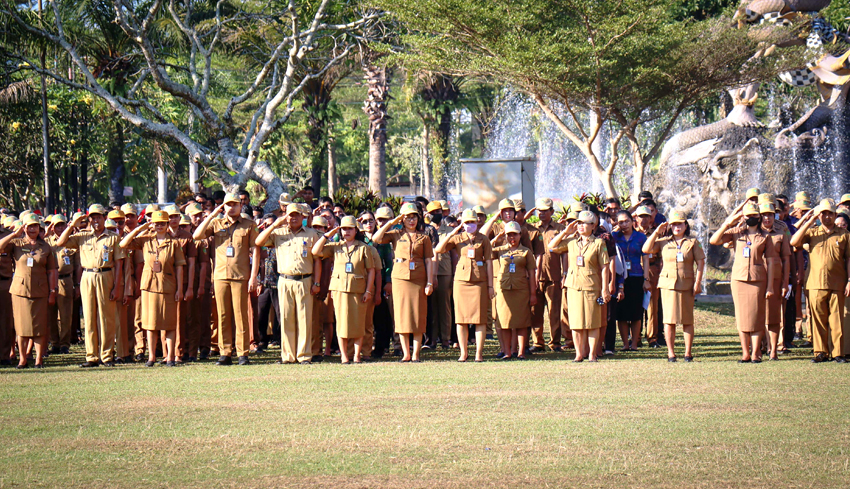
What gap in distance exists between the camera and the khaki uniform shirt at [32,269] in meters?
11.4

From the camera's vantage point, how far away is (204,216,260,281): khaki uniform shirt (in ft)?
37.6

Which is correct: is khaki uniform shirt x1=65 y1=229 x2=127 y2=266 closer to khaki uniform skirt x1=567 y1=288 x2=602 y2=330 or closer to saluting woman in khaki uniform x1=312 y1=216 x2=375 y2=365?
saluting woman in khaki uniform x1=312 y1=216 x2=375 y2=365

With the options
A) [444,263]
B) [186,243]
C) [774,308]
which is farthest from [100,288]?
[774,308]

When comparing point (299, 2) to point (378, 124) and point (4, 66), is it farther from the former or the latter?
point (378, 124)

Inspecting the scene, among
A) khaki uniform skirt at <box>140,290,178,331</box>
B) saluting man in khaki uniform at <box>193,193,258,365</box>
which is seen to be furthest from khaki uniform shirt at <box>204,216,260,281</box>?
khaki uniform skirt at <box>140,290,178,331</box>

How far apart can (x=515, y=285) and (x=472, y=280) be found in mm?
544

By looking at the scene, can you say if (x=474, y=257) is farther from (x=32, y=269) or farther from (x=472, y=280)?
(x=32, y=269)

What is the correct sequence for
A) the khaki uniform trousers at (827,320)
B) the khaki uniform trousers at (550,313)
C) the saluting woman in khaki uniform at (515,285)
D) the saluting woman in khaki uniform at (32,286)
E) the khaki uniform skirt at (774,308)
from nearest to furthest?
the khaki uniform trousers at (827,320) → the khaki uniform skirt at (774,308) → the saluting woman in khaki uniform at (32,286) → the saluting woman in khaki uniform at (515,285) → the khaki uniform trousers at (550,313)

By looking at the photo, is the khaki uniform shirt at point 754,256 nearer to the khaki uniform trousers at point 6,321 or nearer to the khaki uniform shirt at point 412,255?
the khaki uniform shirt at point 412,255

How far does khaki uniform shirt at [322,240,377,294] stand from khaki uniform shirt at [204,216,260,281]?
92cm

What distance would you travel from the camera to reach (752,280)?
10906mm

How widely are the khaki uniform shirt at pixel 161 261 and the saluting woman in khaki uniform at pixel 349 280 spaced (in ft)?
5.50

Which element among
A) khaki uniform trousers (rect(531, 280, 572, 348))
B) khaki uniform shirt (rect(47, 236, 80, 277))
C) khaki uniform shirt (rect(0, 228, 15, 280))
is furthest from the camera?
khaki uniform shirt (rect(47, 236, 80, 277))

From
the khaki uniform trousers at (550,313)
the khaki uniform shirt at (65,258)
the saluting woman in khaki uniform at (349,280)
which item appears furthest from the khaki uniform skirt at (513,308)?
the khaki uniform shirt at (65,258)
